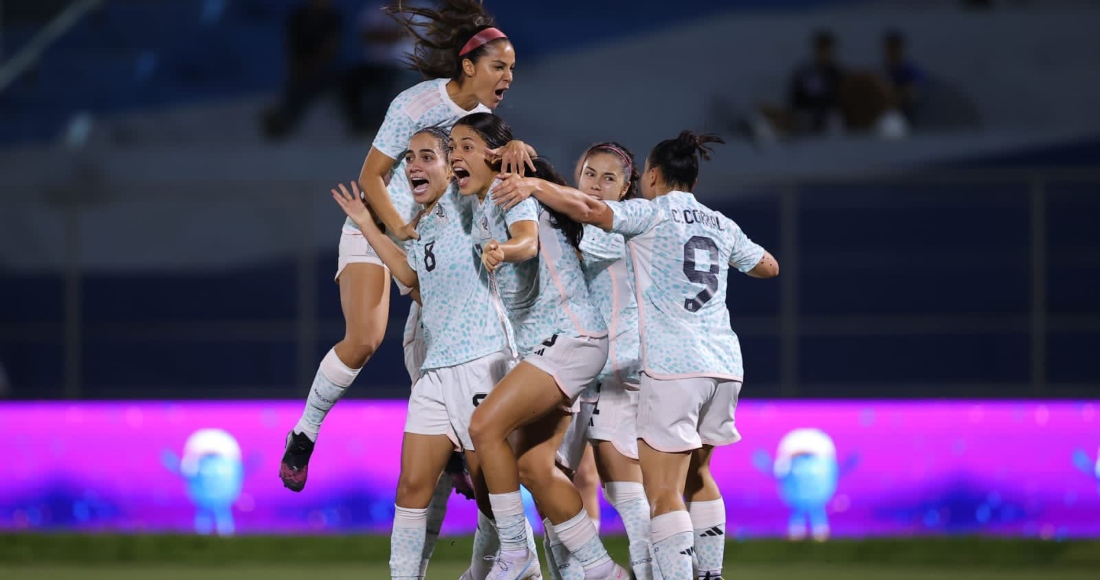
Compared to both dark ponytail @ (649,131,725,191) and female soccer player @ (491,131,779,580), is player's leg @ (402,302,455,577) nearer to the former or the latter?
female soccer player @ (491,131,779,580)

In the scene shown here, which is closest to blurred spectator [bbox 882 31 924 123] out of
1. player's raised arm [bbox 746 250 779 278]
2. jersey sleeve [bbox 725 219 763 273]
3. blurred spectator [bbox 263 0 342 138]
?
blurred spectator [bbox 263 0 342 138]

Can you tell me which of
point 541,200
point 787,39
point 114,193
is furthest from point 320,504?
point 787,39

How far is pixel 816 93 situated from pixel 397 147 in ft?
30.4

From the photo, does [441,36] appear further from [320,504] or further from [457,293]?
[320,504]

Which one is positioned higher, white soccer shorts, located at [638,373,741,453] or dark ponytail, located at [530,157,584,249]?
dark ponytail, located at [530,157,584,249]

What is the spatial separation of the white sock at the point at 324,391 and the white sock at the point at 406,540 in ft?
2.42

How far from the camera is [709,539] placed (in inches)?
219

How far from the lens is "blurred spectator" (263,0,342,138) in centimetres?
1452

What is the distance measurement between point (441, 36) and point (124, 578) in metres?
2.94

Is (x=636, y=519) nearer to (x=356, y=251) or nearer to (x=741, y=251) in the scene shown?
(x=741, y=251)

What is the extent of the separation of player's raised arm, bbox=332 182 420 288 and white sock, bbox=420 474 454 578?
2.72 ft

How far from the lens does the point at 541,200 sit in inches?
192

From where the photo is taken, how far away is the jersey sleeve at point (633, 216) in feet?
16.5

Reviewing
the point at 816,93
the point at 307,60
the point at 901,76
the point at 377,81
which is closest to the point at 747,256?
the point at 816,93
